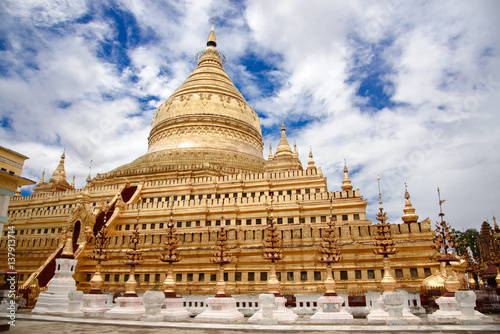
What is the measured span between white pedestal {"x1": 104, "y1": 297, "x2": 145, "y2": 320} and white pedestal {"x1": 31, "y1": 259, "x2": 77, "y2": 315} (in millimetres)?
3350

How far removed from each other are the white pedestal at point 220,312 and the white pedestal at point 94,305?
592cm

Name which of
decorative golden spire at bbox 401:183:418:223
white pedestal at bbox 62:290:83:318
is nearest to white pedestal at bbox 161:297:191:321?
white pedestal at bbox 62:290:83:318

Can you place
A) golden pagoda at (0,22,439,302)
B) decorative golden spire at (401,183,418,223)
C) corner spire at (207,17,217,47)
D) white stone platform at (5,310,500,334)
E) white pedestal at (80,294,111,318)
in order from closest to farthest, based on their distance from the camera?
1. white stone platform at (5,310,500,334)
2. white pedestal at (80,294,111,318)
3. golden pagoda at (0,22,439,302)
4. decorative golden spire at (401,183,418,223)
5. corner spire at (207,17,217,47)

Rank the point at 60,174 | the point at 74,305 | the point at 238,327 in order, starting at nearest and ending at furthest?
1. the point at 238,327
2. the point at 74,305
3. the point at 60,174

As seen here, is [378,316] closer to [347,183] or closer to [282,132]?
[347,183]

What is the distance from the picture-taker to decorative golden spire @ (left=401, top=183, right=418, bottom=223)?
27.4 meters

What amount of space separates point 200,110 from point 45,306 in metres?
34.1

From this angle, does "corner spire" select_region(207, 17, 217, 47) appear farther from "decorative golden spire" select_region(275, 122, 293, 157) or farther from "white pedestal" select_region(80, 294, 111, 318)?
"white pedestal" select_region(80, 294, 111, 318)

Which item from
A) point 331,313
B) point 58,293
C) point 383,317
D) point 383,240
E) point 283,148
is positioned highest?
point 283,148

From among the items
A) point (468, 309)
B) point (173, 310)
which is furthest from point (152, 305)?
point (468, 309)

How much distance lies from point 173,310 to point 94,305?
195 inches

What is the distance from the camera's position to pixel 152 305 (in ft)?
57.7

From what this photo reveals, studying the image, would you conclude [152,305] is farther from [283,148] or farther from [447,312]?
[283,148]

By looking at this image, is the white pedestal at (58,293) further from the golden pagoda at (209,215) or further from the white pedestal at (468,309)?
the white pedestal at (468,309)
